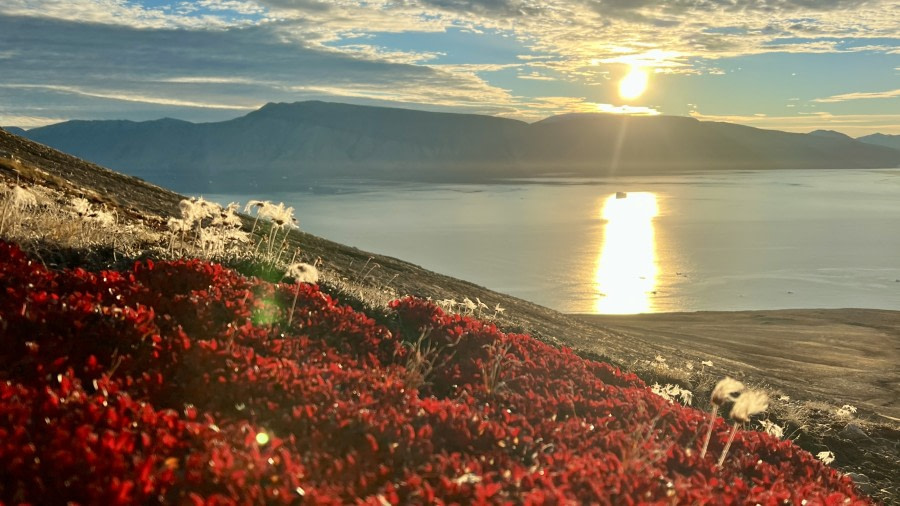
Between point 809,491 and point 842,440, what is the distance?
6.34 metres

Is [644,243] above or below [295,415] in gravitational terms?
below

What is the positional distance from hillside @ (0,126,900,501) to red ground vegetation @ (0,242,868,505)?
5.78ft

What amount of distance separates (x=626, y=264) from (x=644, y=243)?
17987mm

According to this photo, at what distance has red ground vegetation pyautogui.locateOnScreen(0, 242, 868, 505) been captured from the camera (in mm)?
3410

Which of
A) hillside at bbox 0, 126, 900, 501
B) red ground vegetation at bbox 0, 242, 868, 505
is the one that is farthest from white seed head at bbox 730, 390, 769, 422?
hillside at bbox 0, 126, 900, 501

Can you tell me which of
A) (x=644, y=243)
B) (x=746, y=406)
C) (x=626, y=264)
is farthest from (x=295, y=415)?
(x=644, y=243)

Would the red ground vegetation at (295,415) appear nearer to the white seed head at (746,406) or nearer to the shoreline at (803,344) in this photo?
the white seed head at (746,406)

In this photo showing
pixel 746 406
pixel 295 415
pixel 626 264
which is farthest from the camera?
pixel 626 264

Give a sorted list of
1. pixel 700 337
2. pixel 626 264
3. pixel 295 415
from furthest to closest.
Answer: pixel 626 264, pixel 700 337, pixel 295 415

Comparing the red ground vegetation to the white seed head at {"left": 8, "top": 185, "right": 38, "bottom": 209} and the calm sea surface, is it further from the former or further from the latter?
the calm sea surface

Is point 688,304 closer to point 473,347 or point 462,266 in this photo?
point 462,266

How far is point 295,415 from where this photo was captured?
4.38m

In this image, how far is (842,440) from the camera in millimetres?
10641

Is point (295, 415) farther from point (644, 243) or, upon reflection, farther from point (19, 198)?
point (644, 243)
